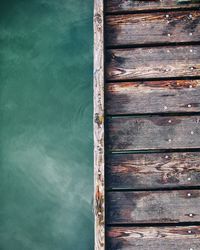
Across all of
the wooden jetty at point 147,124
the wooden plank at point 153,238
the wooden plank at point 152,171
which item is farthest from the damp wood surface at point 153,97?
the wooden plank at point 153,238

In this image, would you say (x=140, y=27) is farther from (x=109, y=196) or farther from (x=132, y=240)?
(x=132, y=240)

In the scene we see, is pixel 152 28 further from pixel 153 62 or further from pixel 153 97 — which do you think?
pixel 153 97

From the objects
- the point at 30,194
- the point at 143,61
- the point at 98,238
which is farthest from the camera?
the point at 30,194

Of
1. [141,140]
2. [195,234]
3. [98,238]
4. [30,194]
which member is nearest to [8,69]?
[30,194]

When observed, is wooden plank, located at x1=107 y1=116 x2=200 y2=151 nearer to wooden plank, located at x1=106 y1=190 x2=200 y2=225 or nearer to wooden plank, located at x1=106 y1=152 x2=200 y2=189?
wooden plank, located at x1=106 y1=152 x2=200 y2=189

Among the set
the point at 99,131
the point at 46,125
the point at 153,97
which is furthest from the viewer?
the point at 46,125

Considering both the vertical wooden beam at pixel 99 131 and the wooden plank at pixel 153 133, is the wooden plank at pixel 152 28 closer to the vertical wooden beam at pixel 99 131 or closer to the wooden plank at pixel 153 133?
the vertical wooden beam at pixel 99 131

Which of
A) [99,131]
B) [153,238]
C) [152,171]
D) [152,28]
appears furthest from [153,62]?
[153,238]
